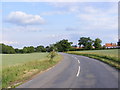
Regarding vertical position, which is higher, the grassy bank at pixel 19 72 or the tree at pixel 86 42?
the tree at pixel 86 42

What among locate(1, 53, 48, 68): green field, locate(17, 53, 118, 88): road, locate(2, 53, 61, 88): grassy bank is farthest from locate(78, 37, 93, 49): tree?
locate(17, 53, 118, 88): road

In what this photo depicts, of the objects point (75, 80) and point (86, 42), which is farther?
point (86, 42)

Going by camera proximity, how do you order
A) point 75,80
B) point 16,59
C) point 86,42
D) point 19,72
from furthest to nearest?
1. point 86,42
2. point 16,59
3. point 19,72
4. point 75,80

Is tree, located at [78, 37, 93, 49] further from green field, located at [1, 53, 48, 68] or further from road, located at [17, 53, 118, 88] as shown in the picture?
road, located at [17, 53, 118, 88]

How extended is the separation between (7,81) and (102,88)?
661cm

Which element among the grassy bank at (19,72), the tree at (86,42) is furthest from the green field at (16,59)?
the tree at (86,42)

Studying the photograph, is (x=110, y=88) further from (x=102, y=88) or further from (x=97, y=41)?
(x=97, y=41)

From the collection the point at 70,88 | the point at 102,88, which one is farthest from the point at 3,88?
the point at 102,88

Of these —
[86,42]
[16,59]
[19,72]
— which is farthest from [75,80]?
[86,42]

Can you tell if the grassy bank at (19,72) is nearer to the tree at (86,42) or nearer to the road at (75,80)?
the road at (75,80)

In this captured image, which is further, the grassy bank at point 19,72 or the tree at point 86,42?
the tree at point 86,42

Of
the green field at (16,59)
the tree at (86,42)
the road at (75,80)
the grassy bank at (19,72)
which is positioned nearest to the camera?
the road at (75,80)

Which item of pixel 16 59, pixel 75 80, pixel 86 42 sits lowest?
pixel 16 59

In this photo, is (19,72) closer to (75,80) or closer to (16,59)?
(75,80)
